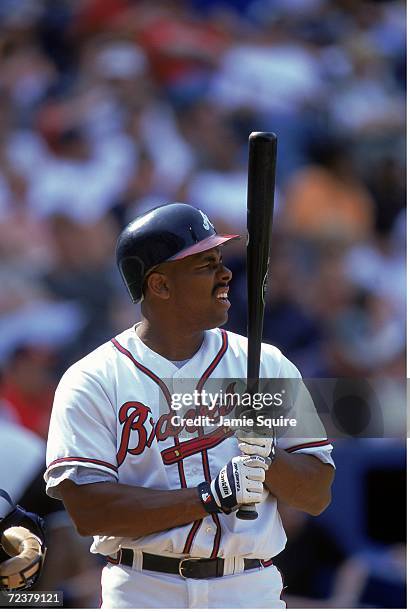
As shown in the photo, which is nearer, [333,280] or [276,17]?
[333,280]

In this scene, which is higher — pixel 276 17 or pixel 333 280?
pixel 276 17

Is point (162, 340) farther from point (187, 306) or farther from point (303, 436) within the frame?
point (303, 436)

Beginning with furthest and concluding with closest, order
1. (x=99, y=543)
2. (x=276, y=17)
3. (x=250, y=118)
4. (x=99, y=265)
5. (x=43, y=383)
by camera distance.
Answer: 1. (x=276, y=17)
2. (x=250, y=118)
3. (x=99, y=265)
4. (x=43, y=383)
5. (x=99, y=543)

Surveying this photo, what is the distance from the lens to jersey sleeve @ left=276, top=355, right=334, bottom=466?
2178 mm

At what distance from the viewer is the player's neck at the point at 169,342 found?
226 cm

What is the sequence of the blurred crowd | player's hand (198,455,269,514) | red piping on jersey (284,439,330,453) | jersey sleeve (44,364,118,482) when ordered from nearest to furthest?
1. player's hand (198,455,269,514)
2. jersey sleeve (44,364,118,482)
3. red piping on jersey (284,439,330,453)
4. the blurred crowd

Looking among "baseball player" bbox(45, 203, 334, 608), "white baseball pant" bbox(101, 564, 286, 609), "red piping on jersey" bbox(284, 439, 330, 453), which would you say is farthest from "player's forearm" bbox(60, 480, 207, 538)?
"red piping on jersey" bbox(284, 439, 330, 453)

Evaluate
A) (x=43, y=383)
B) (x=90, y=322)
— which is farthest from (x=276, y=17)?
(x=43, y=383)

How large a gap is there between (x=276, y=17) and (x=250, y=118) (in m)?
0.79

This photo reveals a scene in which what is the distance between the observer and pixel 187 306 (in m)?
2.22

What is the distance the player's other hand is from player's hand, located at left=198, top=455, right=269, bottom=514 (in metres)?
0.01

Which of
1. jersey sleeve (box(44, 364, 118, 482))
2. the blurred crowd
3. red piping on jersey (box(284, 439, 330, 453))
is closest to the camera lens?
jersey sleeve (box(44, 364, 118, 482))

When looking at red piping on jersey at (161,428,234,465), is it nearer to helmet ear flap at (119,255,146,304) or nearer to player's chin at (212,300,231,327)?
player's chin at (212,300,231,327)

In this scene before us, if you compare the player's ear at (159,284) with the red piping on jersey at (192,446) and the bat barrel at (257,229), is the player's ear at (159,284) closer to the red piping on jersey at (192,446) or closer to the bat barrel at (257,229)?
the bat barrel at (257,229)
